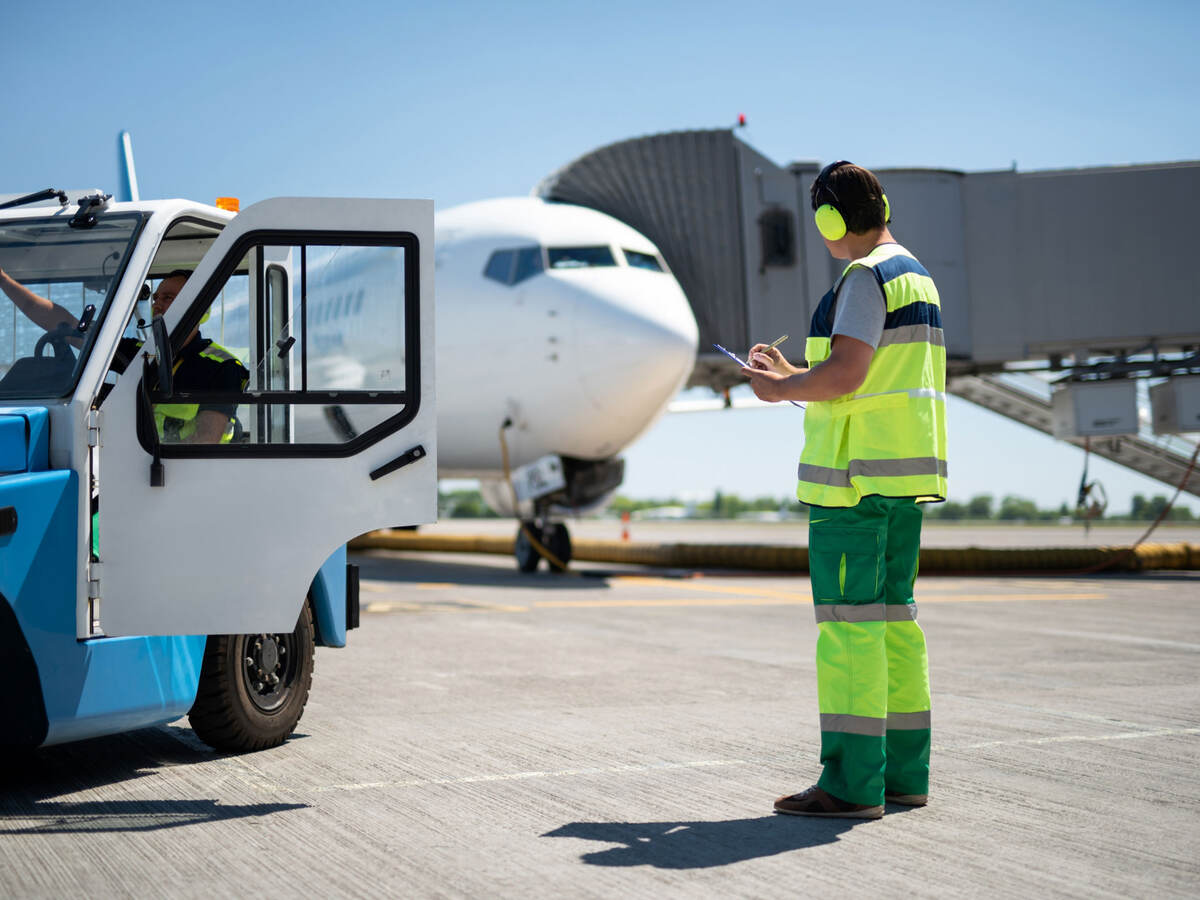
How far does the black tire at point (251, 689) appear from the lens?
15.3 feet

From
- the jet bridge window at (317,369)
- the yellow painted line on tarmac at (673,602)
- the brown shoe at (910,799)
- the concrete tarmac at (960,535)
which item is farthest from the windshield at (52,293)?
the concrete tarmac at (960,535)

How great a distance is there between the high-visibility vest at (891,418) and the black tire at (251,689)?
2.20 meters

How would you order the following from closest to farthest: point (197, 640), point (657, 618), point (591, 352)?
point (197, 640), point (657, 618), point (591, 352)

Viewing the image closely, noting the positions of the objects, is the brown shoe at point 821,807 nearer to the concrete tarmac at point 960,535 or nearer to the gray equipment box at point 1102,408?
the gray equipment box at point 1102,408

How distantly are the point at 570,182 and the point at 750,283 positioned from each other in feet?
10.5

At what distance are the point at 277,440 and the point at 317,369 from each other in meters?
0.27

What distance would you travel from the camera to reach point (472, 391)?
15320mm

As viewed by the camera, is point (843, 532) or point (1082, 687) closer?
point (843, 532)

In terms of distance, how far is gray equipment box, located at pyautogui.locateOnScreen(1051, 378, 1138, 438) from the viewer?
18.5 m

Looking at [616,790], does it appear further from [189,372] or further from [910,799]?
[189,372]

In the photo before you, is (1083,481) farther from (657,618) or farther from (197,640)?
(197,640)

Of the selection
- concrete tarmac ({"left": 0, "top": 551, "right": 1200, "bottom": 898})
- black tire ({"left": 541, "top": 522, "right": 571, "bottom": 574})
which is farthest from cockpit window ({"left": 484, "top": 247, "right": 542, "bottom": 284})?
concrete tarmac ({"left": 0, "top": 551, "right": 1200, "bottom": 898})

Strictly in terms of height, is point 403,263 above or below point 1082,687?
above

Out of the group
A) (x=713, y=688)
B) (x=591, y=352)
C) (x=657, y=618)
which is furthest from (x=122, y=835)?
(x=591, y=352)
